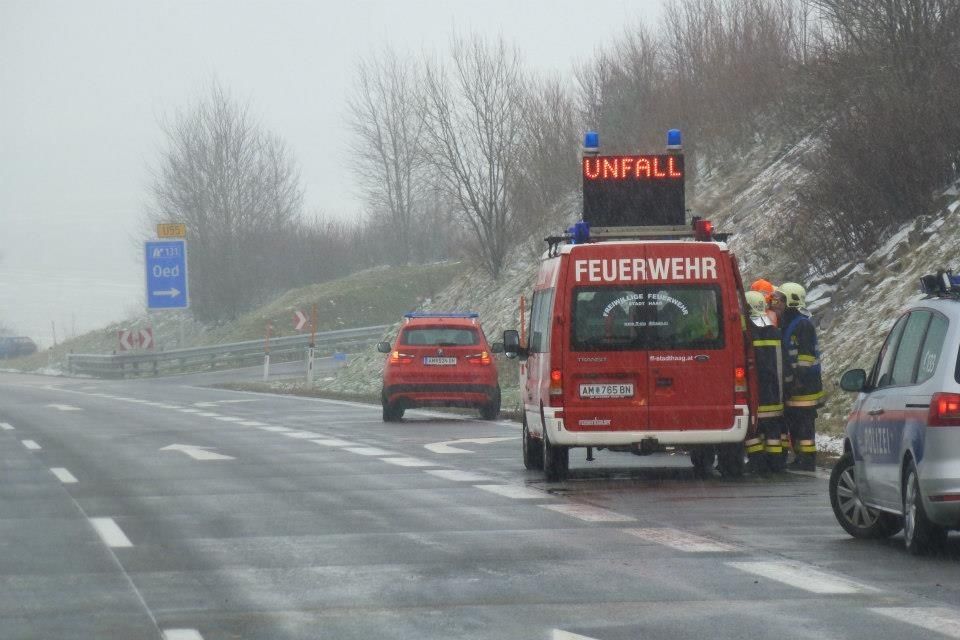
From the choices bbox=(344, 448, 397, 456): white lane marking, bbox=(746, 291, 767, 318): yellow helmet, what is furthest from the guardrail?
bbox=(746, 291, 767, 318): yellow helmet

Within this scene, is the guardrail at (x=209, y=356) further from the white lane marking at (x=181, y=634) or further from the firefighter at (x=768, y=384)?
the white lane marking at (x=181, y=634)

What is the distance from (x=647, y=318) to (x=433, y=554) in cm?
567

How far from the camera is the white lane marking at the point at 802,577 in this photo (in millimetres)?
9273

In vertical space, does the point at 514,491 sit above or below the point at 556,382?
below

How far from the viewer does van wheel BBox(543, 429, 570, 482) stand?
16.3 m

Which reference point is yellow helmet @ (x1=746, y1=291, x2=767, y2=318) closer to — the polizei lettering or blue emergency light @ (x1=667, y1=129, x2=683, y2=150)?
the polizei lettering

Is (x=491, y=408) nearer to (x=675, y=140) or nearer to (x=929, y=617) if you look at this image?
(x=675, y=140)

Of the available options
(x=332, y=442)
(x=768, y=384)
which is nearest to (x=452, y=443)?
(x=332, y=442)

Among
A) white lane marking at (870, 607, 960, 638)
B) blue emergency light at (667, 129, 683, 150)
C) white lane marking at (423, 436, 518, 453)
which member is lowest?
white lane marking at (870, 607, 960, 638)

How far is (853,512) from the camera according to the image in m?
11.8

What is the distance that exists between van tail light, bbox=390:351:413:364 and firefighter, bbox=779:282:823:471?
442 inches

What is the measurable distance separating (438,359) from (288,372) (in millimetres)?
30413

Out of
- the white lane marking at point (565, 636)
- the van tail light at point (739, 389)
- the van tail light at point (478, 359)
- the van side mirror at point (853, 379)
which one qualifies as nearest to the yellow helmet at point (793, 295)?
the van tail light at point (739, 389)

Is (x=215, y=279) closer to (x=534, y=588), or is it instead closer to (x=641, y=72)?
(x=641, y=72)
